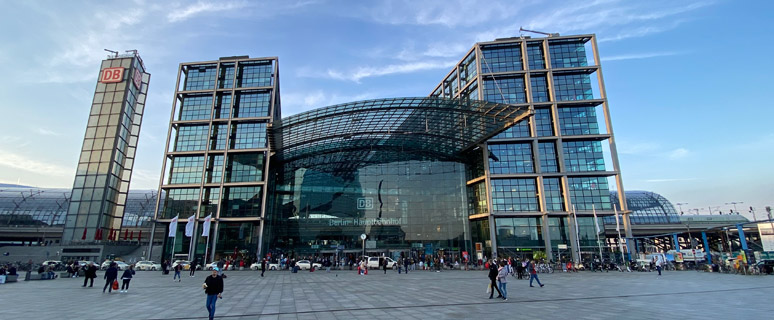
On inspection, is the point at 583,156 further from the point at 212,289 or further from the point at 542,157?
the point at 212,289

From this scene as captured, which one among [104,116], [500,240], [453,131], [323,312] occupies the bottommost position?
[323,312]

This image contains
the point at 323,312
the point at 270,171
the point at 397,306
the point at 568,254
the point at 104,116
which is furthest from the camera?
the point at 104,116

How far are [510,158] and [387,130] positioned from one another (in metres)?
18.5

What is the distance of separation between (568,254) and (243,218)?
45396 mm

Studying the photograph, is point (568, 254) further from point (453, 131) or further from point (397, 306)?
point (397, 306)

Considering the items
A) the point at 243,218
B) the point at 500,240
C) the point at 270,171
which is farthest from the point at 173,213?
the point at 500,240

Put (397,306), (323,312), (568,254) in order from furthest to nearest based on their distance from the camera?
1. (568,254)
2. (397,306)
3. (323,312)

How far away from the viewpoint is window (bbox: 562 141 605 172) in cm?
5419

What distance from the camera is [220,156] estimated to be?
57.8m

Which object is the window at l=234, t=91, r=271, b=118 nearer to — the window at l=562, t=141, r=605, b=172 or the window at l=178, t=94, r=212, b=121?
the window at l=178, t=94, r=212, b=121

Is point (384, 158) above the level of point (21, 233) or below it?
above

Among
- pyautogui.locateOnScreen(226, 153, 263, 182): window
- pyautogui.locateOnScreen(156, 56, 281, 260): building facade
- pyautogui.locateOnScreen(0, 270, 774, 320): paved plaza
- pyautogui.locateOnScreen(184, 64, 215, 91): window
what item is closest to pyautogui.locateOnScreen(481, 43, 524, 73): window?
pyautogui.locateOnScreen(156, 56, 281, 260): building facade

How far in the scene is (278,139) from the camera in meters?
52.3

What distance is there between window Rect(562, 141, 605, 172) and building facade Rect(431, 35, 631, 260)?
0.13m
